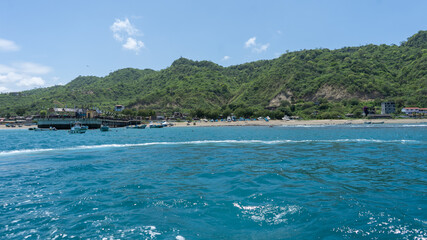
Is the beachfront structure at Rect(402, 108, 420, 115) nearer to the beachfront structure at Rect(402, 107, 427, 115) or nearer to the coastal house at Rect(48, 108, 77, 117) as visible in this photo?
the beachfront structure at Rect(402, 107, 427, 115)

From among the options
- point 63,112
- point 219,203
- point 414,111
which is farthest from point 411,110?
point 63,112

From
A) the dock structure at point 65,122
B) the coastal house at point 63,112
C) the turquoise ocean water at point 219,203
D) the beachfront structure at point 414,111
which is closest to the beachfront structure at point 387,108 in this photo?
the beachfront structure at point 414,111

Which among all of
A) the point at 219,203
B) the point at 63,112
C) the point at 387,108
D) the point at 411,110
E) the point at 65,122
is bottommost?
the point at 219,203

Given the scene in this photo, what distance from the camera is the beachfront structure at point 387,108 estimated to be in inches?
5069

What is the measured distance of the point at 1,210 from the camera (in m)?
9.49

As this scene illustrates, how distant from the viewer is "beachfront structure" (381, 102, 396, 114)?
129 m

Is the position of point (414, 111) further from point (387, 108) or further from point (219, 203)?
point (219, 203)

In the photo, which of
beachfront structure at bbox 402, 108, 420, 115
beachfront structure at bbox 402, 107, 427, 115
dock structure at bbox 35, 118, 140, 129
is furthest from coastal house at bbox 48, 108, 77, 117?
beachfront structure at bbox 402, 107, 427, 115

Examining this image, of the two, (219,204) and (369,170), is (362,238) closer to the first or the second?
(219,204)

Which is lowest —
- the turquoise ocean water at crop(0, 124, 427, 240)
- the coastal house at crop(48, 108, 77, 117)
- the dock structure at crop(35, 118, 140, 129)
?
the turquoise ocean water at crop(0, 124, 427, 240)

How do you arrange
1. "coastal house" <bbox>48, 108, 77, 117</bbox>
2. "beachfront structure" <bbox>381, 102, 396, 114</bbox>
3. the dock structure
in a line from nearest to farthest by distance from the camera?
the dock structure, "coastal house" <bbox>48, 108, 77, 117</bbox>, "beachfront structure" <bbox>381, 102, 396, 114</bbox>

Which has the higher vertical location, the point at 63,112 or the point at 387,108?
the point at 63,112

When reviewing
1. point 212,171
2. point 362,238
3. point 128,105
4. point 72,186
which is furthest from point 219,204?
point 128,105

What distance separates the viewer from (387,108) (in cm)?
12962
